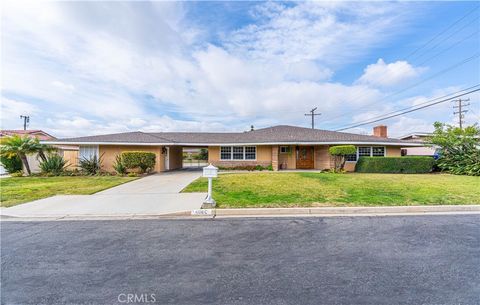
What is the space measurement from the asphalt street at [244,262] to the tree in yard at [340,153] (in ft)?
35.9

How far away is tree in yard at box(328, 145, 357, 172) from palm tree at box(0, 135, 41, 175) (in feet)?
67.5

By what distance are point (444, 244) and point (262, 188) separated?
19.8 ft

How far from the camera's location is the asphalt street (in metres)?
2.82

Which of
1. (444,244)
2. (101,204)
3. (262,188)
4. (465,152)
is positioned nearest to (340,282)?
(444,244)

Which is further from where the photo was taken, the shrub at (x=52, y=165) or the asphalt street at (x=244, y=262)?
the shrub at (x=52, y=165)

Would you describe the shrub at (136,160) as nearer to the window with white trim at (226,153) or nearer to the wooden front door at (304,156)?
the window with white trim at (226,153)

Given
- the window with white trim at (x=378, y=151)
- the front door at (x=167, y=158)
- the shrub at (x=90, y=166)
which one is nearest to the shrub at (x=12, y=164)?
the shrub at (x=90, y=166)

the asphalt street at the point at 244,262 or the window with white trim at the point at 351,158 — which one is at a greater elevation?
the window with white trim at the point at 351,158

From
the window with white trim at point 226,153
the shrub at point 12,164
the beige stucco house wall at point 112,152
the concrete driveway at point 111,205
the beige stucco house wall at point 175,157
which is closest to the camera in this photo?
the concrete driveway at point 111,205

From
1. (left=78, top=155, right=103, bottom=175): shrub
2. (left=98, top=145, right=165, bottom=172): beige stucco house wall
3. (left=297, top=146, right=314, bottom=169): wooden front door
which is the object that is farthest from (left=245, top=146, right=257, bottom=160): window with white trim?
(left=78, top=155, right=103, bottom=175): shrub

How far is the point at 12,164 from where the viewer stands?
17.1 meters

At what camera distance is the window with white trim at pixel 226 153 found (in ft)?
66.4

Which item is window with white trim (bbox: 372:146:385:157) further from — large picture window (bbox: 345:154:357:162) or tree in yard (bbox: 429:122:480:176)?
tree in yard (bbox: 429:122:480:176)

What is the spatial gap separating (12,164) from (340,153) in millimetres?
23519
